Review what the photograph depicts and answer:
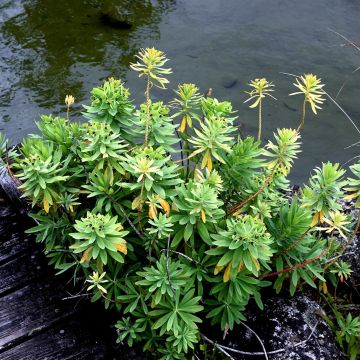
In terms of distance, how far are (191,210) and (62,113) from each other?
4.67m

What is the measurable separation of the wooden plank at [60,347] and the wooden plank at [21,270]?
450 mm

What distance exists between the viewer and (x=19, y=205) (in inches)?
149

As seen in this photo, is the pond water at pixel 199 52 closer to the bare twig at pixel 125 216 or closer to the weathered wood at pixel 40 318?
the weathered wood at pixel 40 318

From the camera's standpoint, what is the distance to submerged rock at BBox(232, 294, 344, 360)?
2.96m

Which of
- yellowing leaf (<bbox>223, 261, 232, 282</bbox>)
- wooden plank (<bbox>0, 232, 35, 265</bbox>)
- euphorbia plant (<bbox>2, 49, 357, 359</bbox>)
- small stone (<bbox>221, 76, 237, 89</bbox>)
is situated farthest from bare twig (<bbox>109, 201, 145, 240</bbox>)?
small stone (<bbox>221, 76, 237, 89</bbox>)

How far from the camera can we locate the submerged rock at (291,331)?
2.96 metres

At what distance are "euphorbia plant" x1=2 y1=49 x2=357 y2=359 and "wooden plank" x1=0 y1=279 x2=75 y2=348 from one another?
12.7 inches

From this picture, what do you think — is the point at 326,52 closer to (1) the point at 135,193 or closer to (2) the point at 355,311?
(2) the point at 355,311

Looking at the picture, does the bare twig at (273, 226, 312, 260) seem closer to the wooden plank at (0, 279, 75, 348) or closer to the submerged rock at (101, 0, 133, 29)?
the wooden plank at (0, 279, 75, 348)

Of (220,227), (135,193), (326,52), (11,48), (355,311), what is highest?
(135,193)

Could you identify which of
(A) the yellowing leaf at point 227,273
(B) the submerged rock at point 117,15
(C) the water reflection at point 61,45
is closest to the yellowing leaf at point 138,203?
(A) the yellowing leaf at point 227,273

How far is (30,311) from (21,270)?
1.20ft

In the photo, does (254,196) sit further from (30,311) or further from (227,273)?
(30,311)

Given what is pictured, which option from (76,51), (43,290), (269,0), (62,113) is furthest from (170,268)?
(269,0)
